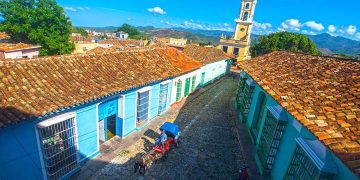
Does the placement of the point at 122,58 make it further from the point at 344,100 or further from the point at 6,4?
the point at 6,4

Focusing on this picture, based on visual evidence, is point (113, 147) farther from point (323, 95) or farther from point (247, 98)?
point (323, 95)

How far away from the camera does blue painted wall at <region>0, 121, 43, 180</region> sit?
6.18 m

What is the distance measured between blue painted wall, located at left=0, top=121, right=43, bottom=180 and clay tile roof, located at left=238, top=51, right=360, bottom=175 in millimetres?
7618

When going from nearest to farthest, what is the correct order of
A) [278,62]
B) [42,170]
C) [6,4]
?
1. [42,170]
2. [278,62]
3. [6,4]

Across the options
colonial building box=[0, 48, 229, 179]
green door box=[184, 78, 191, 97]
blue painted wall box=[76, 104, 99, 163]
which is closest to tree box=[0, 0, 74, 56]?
green door box=[184, 78, 191, 97]

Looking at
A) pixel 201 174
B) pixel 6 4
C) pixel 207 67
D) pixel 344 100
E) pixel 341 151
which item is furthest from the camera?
pixel 6 4

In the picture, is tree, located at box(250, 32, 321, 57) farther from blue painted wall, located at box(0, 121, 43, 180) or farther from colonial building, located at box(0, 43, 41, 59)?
blue painted wall, located at box(0, 121, 43, 180)

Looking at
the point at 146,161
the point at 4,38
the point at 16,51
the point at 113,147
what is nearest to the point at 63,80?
the point at 113,147

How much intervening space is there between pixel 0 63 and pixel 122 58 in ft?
20.0

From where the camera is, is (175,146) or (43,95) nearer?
(43,95)

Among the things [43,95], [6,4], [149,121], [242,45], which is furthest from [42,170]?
[242,45]

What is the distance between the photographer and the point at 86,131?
8.87 m

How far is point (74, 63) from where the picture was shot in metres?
10.1

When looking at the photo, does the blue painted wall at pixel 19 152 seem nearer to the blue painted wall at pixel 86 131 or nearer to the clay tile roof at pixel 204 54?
the blue painted wall at pixel 86 131
